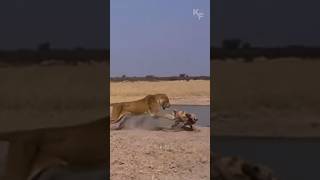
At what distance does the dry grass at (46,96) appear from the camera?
1954 millimetres

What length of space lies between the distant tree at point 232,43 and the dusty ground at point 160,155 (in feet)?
4.45

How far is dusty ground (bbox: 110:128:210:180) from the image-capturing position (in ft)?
11.6

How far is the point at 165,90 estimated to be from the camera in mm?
5250

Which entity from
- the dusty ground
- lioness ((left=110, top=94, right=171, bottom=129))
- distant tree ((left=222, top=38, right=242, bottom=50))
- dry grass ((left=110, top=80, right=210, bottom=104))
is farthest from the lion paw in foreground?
lioness ((left=110, top=94, right=171, bottom=129))

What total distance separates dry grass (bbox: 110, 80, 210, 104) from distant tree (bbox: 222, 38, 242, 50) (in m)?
2.38

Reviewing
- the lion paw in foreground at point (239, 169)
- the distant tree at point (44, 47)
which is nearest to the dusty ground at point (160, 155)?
the lion paw in foreground at point (239, 169)

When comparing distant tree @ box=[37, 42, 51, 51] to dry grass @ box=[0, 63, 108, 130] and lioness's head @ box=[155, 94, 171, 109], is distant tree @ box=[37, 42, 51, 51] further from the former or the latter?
lioness's head @ box=[155, 94, 171, 109]

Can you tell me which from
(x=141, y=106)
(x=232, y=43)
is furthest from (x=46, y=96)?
(x=141, y=106)

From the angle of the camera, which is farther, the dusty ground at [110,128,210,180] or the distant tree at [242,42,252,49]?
the dusty ground at [110,128,210,180]

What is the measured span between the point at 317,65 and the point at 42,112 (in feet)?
3.77

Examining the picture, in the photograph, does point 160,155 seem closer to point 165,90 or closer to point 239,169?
point 165,90

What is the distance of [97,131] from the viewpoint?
200 centimetres

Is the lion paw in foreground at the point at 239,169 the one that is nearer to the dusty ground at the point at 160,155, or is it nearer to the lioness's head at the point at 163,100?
the dusty ground at the point at 160,155

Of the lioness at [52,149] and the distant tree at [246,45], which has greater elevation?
the distant tree at [246,45]
